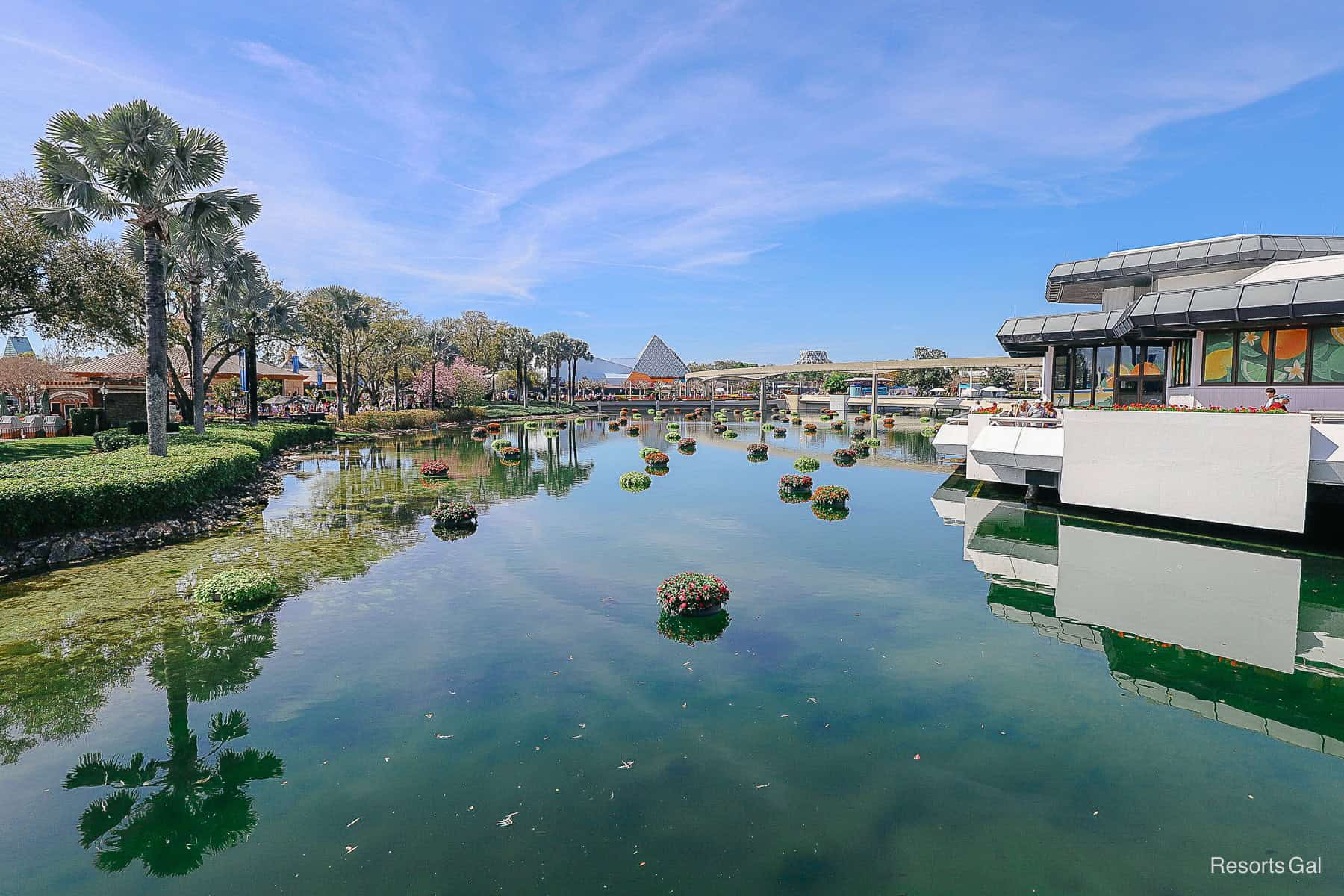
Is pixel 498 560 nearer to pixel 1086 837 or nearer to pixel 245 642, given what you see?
pixel 245 642

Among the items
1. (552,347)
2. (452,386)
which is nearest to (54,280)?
(452,386)

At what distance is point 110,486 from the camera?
17453 millimetres

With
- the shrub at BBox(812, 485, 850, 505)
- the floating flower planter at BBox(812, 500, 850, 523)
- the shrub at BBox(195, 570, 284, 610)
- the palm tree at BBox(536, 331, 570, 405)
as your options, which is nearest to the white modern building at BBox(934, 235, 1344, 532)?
the shrub at BBox(812, 485, 850, 505)

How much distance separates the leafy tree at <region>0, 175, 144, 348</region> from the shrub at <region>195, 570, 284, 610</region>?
20.3 m

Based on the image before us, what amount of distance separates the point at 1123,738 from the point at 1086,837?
274cm

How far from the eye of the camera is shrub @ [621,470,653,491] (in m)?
31.4

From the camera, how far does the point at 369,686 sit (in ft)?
33.7

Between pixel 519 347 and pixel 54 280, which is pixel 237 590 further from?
pixel 519 347

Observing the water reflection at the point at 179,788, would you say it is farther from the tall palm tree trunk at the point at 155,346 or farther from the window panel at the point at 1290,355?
the window panel at the point at 1290,355

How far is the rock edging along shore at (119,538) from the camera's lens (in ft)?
51.2

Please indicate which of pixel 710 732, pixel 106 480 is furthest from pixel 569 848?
pixel 106 480

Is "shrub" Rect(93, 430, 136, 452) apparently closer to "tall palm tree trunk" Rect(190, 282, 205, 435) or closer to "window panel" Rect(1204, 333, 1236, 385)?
"tall palm tree trunk" Rect(190, 282, 205, 435)

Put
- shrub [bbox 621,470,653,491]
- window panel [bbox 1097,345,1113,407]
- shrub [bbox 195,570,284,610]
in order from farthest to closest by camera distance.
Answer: shrub [bbox 621,470,653,491] → window panel [bbox 1097,345,1113,407] → shrub [bbox 195,570,284,610]

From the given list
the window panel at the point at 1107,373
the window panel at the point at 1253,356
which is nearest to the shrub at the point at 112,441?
the window panel at the point at 1253,356
